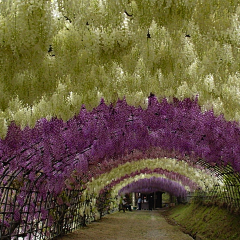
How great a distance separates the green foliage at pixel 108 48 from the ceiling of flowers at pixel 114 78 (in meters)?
0.01

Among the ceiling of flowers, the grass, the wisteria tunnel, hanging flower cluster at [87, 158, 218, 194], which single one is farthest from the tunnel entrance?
the ceiling of flowers

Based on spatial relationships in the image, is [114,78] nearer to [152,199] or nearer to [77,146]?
[77,146]

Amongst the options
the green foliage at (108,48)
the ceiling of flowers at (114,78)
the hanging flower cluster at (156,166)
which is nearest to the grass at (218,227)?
the ceiling of flowers at (114,78)

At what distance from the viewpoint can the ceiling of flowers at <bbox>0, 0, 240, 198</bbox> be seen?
362cm

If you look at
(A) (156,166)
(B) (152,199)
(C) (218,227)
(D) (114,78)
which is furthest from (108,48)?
(B) (152,199)

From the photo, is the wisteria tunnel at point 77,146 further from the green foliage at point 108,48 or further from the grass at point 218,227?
the green foliage at point 108,48

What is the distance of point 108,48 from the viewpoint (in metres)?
4.43

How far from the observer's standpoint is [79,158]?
35.7 feet

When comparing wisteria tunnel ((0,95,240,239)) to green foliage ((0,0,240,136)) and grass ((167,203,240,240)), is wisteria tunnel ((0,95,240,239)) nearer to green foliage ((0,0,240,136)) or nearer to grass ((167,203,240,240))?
grass ((167,203,240,240))

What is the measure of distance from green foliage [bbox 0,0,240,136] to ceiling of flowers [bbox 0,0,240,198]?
1 cm

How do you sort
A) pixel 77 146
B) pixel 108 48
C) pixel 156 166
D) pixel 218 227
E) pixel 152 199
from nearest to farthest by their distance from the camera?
pixel 108 48 < pixel 77 146 < pixel 218 227 < pixel 156 166 < pixel 152 199

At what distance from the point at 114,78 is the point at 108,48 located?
1.83 m

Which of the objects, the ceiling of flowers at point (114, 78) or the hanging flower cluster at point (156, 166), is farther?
the hanging flower cluster at point (156, 166)

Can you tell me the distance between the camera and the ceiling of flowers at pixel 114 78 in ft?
11.9
